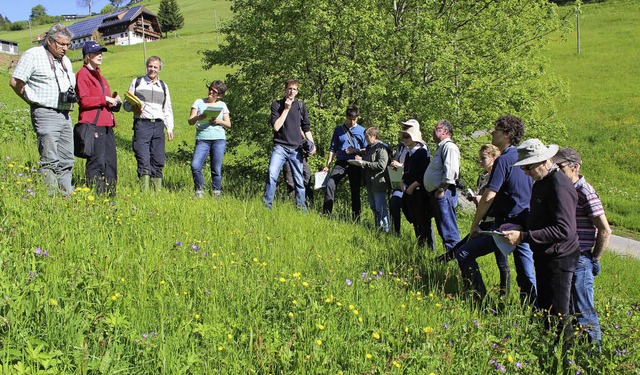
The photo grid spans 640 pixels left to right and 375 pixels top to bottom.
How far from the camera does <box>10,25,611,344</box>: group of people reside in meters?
3.95

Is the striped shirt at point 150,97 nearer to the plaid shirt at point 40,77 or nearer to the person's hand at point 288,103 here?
the plaid shirt at point 40,77

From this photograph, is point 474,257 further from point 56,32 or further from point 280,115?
point 56,32

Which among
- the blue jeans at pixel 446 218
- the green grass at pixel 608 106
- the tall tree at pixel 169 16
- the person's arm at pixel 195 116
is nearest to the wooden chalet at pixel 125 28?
the tall tree at pixel 169 16

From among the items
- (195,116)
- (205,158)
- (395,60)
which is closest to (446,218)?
(205,158)

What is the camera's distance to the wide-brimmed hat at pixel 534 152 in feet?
12.8

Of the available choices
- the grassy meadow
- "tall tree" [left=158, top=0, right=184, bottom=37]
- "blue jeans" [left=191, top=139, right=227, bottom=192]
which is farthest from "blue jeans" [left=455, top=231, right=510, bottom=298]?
"tall tree" [left=158, top=0, right=184, bottom=37]

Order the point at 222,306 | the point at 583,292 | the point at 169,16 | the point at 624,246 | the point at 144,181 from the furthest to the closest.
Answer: the point at 169,16 < the point at 624,246 < the point at 144,181 < the point at 583,292 < the point at 222,306

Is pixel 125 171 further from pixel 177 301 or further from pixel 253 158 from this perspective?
pixel 177 301

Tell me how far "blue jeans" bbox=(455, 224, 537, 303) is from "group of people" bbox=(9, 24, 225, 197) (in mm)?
3622

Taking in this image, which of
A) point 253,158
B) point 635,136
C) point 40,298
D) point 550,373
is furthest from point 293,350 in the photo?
point 635,136

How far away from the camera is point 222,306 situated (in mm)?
3186

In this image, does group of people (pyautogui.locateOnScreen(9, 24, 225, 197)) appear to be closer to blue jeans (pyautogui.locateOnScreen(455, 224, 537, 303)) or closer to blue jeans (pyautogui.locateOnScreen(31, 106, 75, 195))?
blue jeans (pyautogui.locateOnScreen(31, 106, 75, 195))

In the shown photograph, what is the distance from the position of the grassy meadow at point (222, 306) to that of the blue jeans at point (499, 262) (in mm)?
185

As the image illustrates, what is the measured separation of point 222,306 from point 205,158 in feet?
14.0
